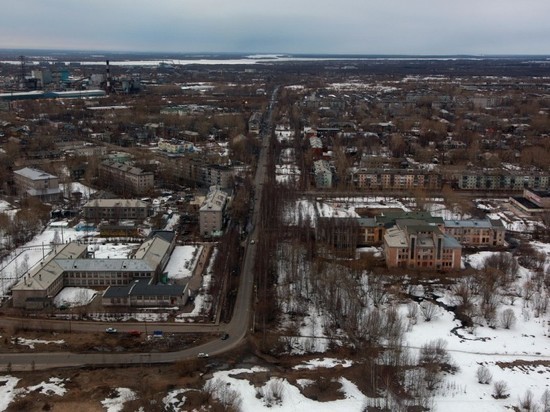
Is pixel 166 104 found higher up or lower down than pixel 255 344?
higher up

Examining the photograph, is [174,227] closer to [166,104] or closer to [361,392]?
[361,392]

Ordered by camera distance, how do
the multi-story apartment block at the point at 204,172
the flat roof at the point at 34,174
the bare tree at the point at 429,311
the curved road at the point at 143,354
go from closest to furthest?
the curved road at the point at 143,354, the bare tree at the point at 429,311, the flat roof at the point at 34,174, the multi-story apartment block at the point at 204,172

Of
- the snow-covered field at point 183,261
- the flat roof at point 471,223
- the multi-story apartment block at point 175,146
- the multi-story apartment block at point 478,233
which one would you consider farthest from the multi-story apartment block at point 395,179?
the snow-covered field at point 183,261

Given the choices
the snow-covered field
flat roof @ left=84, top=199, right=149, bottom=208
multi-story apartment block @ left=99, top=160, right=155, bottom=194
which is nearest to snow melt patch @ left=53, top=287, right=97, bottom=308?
the snow-covered field

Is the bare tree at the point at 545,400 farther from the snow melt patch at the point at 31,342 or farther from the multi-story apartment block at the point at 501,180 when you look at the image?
the multi-story apartment block at the point at 501,180

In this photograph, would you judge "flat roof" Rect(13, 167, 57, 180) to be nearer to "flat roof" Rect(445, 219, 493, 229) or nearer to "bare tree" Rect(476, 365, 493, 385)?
"flat roof" Rect(445, 219, 493, 229)

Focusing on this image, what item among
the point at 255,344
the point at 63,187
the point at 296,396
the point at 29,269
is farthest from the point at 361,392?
the point at 63,187
